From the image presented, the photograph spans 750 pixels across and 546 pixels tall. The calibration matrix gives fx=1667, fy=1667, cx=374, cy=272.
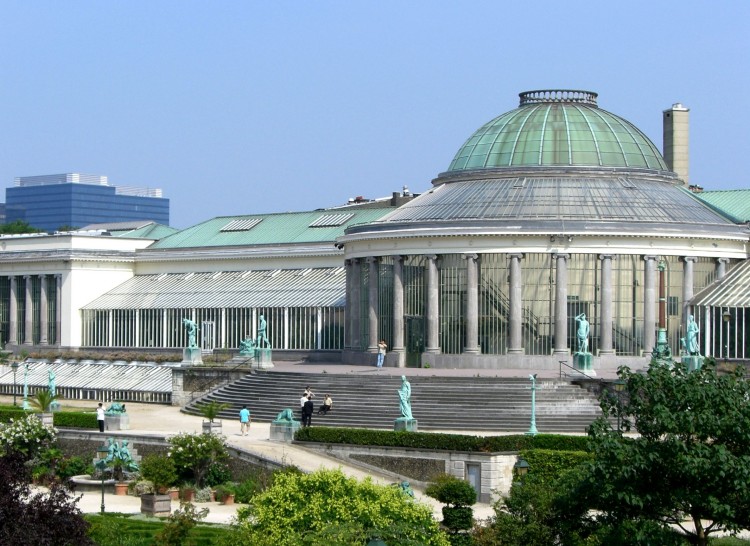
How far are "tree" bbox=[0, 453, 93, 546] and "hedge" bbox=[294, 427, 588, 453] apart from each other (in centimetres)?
1805

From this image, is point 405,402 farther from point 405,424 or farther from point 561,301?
point 561,301

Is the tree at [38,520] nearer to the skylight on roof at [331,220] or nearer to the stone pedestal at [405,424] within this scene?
the stone pedestal at [405,424]

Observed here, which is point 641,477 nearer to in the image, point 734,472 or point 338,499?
point 734,472

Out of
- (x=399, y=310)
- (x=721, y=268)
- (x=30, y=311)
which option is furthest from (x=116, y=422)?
(x=30, y=311)

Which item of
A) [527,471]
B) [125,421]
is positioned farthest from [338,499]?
[125,421]

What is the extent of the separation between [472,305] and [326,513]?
39137 mm

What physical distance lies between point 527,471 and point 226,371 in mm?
28843

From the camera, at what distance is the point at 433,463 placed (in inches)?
2201

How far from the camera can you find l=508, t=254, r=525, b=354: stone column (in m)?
76.7

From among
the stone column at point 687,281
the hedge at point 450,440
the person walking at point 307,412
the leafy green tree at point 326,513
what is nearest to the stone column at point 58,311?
the stone column at point 687,281

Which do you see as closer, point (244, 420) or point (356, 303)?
point (244, 420)

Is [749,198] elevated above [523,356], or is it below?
above

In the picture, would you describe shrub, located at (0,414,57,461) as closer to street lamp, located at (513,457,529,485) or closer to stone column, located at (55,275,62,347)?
street lamp, located at (513,457,529,485)

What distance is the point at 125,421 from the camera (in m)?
67.2
